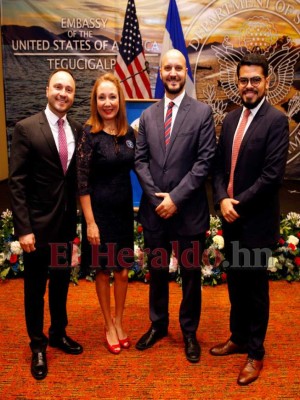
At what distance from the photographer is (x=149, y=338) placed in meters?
2.82

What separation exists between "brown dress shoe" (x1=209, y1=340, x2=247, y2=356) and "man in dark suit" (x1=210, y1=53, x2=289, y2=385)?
18 centimetres

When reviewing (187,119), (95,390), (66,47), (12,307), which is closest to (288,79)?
(66,47)

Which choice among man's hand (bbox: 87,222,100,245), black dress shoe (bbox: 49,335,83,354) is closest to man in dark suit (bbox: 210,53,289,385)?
man's hand (bbox: 87,222,100,245)

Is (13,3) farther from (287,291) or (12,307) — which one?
(287,291)

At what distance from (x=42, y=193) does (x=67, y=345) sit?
1002 mm

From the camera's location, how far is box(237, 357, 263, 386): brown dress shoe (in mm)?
2410

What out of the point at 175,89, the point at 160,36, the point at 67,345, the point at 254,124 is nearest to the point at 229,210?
the point at 254,124

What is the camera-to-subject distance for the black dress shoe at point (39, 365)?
8.13ft

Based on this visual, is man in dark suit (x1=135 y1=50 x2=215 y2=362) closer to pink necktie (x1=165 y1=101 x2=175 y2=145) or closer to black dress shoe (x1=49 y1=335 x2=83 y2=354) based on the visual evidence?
pink necktie (x1=165 y1=101 x2=175 y2=145)

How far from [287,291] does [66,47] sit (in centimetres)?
511

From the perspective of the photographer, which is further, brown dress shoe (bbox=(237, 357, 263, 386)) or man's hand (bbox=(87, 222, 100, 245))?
man's hand (bbox=(87, 222, 100, 245))

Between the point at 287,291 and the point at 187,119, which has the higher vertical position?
the point at 187,119

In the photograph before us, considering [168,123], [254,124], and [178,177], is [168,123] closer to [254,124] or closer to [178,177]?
[178,177]

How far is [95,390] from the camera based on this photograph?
2371 millimetres
